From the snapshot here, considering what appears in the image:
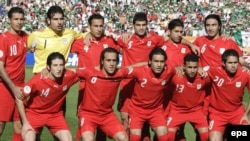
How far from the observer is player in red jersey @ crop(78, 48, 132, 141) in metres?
7.67

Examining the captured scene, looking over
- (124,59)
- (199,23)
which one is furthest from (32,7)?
(124,59)

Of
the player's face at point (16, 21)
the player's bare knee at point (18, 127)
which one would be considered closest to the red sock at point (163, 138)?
the player's bare knee at point (18, 127)

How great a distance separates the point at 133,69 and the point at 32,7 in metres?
24.3

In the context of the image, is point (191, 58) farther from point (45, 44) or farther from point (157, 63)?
point (45, 44)

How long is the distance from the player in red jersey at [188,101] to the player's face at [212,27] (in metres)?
0.80

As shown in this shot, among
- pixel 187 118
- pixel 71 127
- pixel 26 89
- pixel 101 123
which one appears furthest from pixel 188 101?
pixel 71 127

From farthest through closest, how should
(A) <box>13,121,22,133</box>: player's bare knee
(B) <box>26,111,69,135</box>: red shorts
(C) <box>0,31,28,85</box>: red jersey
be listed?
(A) <box>13,121,22,133</box>: player's bare knee, (C) <box>0,31,28,85</box>: red jersey, (B) <box>26,111,69,135</box>: red shorts

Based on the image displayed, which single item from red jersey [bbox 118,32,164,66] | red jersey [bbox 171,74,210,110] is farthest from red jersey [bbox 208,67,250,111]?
red jersey [bbox 118,32,164,66]

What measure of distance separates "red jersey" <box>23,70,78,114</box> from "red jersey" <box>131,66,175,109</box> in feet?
3.45

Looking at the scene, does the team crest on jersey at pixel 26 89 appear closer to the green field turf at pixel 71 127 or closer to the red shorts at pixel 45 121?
the red shorts at pixel 45 121

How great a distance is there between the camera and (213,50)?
340 inches

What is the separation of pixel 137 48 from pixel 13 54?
7.01 feet

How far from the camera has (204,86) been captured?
8195mm

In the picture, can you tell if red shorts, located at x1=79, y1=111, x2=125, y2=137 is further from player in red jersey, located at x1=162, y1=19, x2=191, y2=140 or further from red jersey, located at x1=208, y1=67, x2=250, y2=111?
red jersey, located at x1=208, y1=67, x2=250, y2=111
